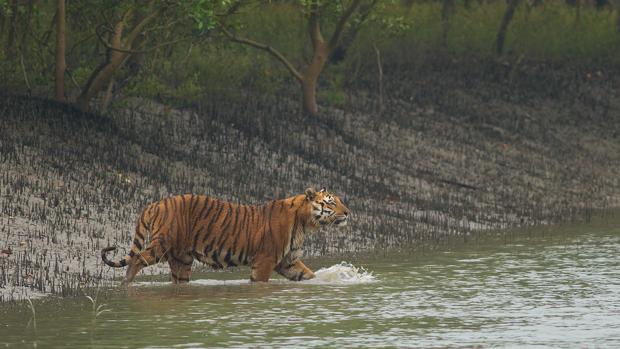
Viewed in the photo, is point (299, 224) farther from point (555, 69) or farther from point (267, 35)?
point (555, 69)

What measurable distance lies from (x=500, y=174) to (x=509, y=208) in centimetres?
302

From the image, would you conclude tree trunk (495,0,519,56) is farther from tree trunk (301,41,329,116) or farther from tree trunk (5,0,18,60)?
tree trunk (5,0,18,60)

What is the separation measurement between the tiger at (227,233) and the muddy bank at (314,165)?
0.87 metres

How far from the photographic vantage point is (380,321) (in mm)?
14008

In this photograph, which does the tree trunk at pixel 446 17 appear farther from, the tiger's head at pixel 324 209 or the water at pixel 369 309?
the tiger's head at pixel 324 209

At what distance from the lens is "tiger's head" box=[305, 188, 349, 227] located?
1706 centimetres

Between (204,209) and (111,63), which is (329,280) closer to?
(204,209)

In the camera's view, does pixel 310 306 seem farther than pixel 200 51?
No

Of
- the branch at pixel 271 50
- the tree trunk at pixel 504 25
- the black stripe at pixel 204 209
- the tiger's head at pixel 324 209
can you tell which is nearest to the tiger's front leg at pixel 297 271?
the tiger's head at pixel 324 209

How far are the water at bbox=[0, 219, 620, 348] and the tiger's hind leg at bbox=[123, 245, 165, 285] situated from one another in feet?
0.63

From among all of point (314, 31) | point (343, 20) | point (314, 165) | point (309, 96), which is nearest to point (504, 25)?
point (314, 31)

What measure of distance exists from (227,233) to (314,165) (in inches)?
379

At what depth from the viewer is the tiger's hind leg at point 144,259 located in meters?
16.6

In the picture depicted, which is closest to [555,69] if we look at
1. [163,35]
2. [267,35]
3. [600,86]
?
[600,86]
